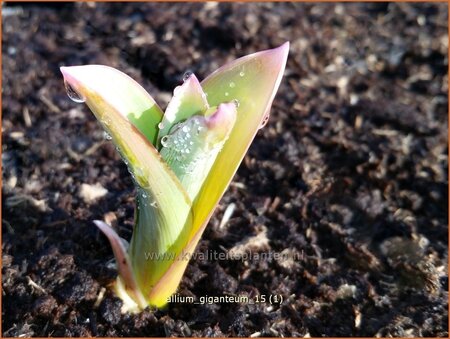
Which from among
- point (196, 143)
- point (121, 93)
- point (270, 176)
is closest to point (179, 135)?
point (196, 143)

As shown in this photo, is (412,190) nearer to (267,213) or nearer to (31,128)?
(267,213)

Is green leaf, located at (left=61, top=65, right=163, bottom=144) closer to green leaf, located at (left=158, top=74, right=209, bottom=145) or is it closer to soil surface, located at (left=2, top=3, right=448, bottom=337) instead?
green leaf, located at (left=158, top=74, right=209, bottom=145)

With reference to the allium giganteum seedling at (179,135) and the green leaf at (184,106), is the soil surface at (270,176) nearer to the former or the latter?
the allium giganteum seedling at (179,135)

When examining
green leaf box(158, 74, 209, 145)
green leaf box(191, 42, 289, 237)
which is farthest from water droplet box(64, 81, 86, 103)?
green leaf box(191, 42, 289, 237)

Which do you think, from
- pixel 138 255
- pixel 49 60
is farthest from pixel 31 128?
pixel 138 255

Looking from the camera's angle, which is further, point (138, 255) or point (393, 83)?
point (393, 83)

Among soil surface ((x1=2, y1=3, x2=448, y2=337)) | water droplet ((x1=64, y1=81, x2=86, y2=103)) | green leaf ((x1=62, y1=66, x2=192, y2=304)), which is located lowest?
soil surface ((x1=2, y1=3, x2=448, y2=337))
